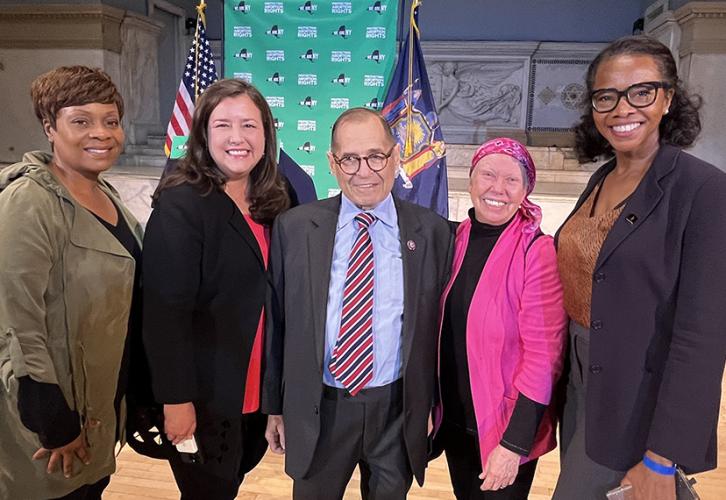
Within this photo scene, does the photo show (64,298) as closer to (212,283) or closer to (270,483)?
(212,283)

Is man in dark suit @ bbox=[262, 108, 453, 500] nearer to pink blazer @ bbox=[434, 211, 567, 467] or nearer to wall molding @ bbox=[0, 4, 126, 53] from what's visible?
pink blazer @ bbox=[434, 211, 567, 467]

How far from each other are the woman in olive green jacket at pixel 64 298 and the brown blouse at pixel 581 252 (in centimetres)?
127

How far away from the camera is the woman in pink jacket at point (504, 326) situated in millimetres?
1579

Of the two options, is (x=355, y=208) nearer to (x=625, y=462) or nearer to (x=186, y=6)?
(x=625, y=462)

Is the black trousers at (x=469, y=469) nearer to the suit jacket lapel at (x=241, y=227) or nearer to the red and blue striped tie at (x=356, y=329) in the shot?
the red and blue striped tie at (x=356, y=329)

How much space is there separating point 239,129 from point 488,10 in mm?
9658

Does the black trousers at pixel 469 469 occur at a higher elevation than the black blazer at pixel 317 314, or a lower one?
lower

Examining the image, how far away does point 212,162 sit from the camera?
174 cm

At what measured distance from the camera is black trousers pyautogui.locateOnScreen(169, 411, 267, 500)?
1.75 metres

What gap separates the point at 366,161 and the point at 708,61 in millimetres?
8077

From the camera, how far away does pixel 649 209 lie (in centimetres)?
135

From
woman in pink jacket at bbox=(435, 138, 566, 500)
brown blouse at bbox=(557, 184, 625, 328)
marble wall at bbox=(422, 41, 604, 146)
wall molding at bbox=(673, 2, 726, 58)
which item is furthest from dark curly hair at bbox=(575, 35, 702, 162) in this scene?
marble wall at bbox=(422, 41, 604, 146)

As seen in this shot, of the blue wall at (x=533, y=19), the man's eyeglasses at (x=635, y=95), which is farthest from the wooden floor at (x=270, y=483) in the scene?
the blue wall at (x=533, y=19)

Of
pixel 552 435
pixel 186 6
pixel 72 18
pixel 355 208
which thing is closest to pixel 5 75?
pixel 72 18
